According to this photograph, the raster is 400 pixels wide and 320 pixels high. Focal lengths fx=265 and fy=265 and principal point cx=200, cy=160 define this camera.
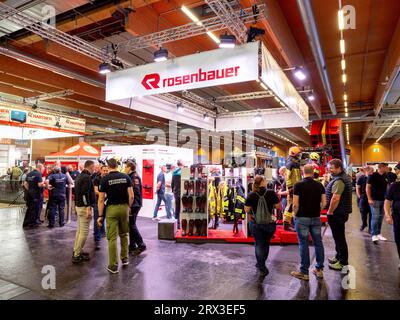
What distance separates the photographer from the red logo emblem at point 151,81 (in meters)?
5.53

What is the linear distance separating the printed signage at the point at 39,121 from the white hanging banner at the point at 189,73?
5587mm

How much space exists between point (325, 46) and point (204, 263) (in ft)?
20.3

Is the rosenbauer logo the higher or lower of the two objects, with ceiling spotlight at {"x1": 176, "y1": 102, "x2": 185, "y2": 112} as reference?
lower

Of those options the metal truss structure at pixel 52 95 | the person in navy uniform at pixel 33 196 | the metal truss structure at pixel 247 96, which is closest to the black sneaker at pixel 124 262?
the person in navy uniform at pixel 33 196

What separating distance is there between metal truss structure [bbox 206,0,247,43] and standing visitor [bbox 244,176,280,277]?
293 centimetres

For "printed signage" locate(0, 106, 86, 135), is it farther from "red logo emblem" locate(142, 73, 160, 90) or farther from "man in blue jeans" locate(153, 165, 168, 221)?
"red logo emblem" locate(142, 73, 160, 90)

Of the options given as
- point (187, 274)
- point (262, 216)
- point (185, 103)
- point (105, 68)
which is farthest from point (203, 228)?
point (185, 103)

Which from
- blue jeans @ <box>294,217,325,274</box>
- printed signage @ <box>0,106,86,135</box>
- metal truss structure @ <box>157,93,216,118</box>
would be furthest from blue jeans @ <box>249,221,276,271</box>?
printed signage @ <box>0,106,86,135</box>

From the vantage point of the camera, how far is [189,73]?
17.0ft

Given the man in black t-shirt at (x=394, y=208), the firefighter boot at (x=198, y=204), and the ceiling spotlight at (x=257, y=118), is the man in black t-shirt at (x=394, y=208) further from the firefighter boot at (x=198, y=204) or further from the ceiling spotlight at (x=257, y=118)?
the ceiling spotlight at (x=257, y=118)

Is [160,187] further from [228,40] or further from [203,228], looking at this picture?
[228,40]

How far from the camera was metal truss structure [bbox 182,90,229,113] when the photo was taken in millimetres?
9273

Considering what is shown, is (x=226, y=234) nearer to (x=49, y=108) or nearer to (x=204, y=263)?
(x=204, y=263)

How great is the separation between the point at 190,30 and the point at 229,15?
36.8 inches
